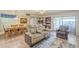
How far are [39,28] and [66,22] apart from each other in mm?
555

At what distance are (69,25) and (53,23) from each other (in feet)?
1.06

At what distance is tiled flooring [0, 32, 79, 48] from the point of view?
2406 millimetres

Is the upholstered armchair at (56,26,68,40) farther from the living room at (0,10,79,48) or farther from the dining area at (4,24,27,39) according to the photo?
the dining area at (4,24,27,39)

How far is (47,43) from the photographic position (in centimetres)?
246

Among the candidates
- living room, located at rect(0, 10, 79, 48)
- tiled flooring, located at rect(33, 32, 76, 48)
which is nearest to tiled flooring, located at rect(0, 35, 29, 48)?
living room, located at rect(0, 10, 79, 48)

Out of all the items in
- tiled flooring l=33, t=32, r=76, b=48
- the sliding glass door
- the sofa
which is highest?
the sliding glass door

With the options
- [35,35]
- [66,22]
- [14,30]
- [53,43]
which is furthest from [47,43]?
[14,30]

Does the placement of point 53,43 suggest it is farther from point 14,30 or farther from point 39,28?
point 14,30

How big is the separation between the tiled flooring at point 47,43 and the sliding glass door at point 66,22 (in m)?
0.14

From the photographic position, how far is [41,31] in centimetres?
248

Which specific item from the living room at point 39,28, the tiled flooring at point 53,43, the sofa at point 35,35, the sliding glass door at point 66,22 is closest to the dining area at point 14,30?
the living room at point 39,28

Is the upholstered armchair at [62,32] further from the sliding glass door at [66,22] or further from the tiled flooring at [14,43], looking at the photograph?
the tiled flooring at [14,43]
